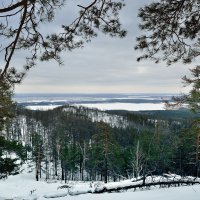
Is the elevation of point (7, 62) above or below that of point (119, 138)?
above

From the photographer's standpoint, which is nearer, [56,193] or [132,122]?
[56,193]

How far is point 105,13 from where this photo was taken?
648 centimetres

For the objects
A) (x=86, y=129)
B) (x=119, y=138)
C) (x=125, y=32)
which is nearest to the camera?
(x=125, y=32)

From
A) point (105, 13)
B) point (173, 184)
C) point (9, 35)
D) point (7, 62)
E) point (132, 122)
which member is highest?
point (105, 13)

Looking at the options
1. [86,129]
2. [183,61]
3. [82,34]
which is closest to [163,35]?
[183,61]

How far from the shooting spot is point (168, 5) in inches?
254

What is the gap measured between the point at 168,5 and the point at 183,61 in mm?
1423

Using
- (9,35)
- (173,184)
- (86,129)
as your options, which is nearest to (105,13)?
(9,35)

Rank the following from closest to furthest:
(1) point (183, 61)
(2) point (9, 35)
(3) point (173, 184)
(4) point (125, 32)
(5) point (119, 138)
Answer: (2) point (9, 35) < (4) point (125, 32) < (1) point (183, 61) < (3) point (173, 184) < (5) point (119, 138)

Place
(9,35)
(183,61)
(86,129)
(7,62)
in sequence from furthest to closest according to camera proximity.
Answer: (86,129)
(183,61)
(9,35)
(7,62)

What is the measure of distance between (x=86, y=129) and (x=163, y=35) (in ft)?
335

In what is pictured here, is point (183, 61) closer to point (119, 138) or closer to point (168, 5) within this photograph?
point (168, 5)

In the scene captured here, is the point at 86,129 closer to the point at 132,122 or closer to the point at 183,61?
the point at 132,122

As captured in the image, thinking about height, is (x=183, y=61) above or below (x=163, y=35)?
below
